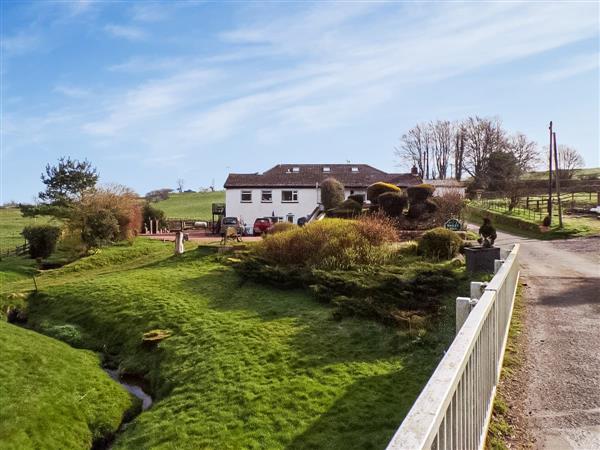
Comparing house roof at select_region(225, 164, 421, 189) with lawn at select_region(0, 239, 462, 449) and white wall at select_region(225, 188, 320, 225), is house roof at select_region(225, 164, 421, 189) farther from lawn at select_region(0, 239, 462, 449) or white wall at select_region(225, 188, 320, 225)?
lawn at select_region(0, 239, 462, 449)

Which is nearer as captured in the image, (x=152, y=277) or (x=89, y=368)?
(x=89, y=368)

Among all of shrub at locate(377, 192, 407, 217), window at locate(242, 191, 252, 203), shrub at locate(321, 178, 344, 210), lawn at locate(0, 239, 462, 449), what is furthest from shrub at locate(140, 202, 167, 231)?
lawn at locate(0, 239, 462, 449)

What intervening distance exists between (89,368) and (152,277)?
23.8 feet

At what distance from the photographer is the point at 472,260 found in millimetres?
13828

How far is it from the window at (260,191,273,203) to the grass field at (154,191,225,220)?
757 inches

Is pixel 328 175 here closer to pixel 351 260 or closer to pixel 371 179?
pixel 371 179

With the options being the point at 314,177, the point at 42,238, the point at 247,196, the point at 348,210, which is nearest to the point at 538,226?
the point at 348,210

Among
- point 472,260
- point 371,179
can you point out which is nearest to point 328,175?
point 371,179

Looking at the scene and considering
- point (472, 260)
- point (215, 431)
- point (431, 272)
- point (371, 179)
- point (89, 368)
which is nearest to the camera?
point (215, 431)

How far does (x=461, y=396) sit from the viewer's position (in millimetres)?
3377

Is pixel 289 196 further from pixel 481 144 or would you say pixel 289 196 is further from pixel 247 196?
pixel 481 144

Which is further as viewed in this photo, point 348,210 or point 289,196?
point 289,196

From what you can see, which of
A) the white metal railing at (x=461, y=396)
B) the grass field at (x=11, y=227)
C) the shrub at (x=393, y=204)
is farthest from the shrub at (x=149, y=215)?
the white metal railing at (x=461, y=396)

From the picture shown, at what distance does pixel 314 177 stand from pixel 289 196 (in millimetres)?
3258
